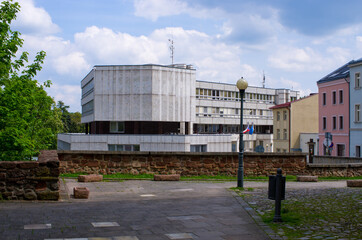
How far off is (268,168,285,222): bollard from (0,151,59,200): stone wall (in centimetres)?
557

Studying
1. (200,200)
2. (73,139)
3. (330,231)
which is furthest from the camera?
(73,139)

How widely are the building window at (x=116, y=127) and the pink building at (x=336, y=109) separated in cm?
2615

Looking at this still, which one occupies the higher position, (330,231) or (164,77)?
(164,77)

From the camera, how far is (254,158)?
69.9 ft

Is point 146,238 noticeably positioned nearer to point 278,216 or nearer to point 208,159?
point 278,216

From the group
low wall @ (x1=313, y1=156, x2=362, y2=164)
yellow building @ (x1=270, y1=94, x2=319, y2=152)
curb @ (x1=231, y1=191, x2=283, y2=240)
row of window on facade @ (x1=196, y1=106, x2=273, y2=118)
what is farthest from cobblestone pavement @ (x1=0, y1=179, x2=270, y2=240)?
row of window on facade @ (x1=196, y1=106, x2=273, y2=118)

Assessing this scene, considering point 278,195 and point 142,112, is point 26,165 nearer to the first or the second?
point 278,195

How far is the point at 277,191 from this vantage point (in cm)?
922

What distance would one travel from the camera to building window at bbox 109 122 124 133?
60.0 meters

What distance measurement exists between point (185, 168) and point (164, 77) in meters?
40.8

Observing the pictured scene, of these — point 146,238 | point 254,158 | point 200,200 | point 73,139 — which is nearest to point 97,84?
point 73,139

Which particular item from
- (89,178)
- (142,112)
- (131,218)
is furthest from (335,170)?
(142,112)

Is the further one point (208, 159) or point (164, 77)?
point (164, 77)

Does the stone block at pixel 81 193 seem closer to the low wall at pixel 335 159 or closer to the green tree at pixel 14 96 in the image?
the green tree at pixel 14 96
